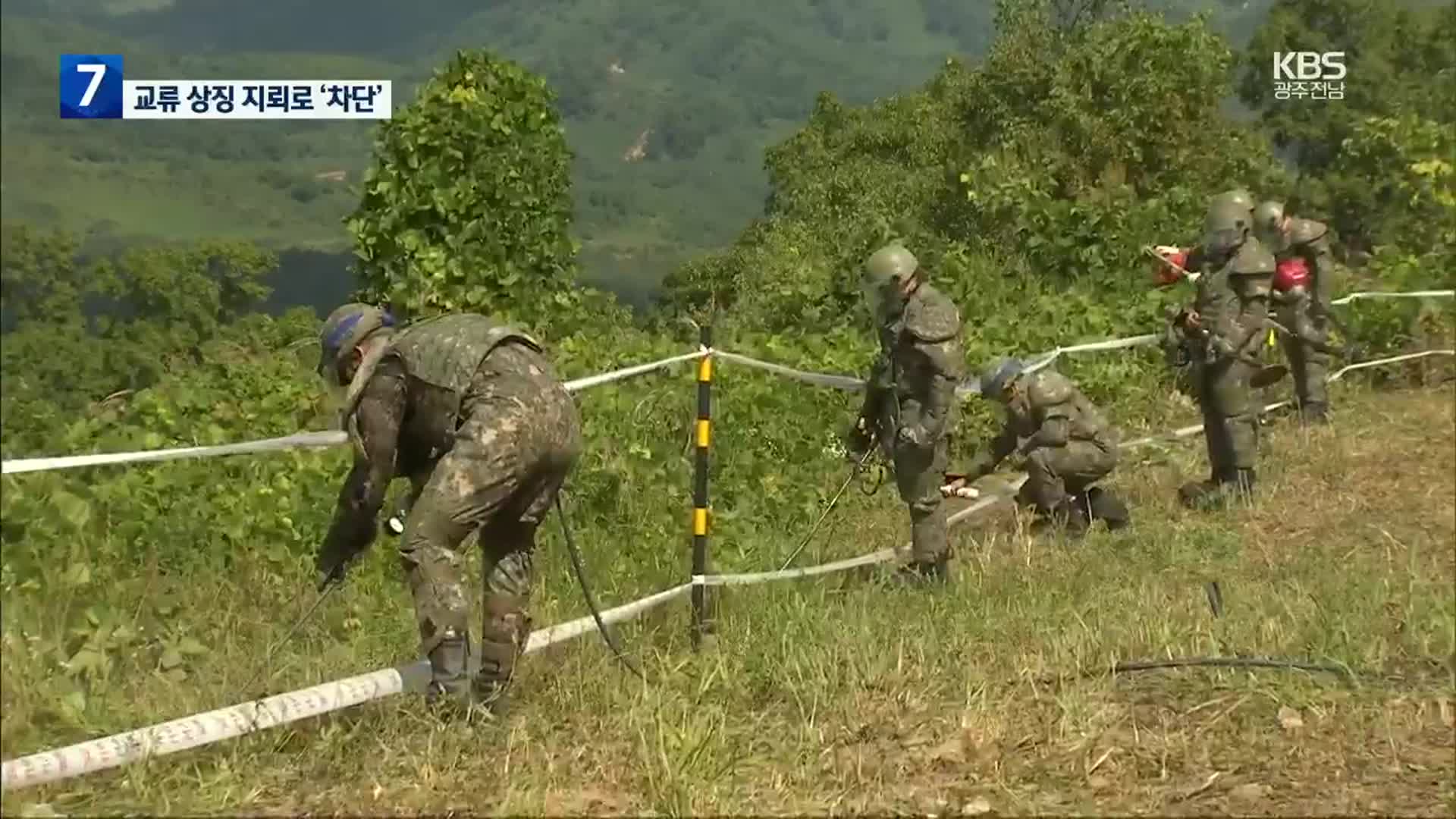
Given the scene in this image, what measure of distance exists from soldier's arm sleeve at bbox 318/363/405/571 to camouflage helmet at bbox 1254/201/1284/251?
8417 millimetres

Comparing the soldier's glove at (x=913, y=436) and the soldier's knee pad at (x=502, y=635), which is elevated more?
the soldier's glove at (x=913, y=436)

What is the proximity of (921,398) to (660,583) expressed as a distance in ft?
5.64

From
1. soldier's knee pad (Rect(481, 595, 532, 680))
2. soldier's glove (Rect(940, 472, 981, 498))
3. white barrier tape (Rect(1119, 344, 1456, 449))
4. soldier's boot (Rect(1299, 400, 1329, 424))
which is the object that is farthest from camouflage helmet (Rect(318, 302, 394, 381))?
soldier's boot (Rect(1299, 400, 1329, 424))

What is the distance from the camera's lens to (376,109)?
5938mm

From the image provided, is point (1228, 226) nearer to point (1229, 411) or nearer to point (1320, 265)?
point (1229, 411)

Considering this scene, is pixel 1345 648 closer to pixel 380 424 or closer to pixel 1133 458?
pixel 380 424

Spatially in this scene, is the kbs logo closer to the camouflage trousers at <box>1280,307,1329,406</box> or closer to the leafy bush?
the camouflage trousers at <box>1280,307,1329,406</box>

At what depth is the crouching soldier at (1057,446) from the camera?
340 inches

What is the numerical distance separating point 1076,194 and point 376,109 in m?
12.7

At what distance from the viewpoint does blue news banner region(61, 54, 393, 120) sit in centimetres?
467

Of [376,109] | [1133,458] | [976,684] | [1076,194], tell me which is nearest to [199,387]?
[376,109]

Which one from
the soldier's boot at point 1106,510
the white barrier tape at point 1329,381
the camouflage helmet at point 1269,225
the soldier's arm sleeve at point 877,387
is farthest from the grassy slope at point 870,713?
the camouflage helmet at point 1269,225

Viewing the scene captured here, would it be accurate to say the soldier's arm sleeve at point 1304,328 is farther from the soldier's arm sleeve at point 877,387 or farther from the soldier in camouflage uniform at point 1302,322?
the soldier's arm sleeve at point 877,387

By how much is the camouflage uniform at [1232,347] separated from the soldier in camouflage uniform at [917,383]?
2.46m
